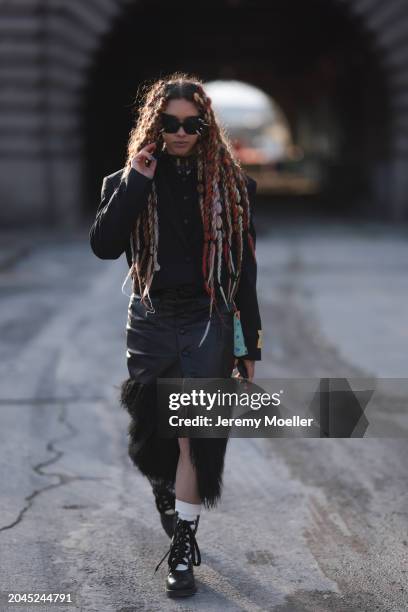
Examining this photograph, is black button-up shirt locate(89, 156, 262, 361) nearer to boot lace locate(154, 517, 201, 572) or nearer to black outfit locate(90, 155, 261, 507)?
black outfit locate(90, 155, 261, 507)

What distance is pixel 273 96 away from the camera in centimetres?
4438

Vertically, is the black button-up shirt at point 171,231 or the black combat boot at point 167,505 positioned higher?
the black button-up shirt at point 171,231

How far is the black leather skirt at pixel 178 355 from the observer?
11.5 ft

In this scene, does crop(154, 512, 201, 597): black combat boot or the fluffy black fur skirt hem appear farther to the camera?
the fluffy black fur skirt hem

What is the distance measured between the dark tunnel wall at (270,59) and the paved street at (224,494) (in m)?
11.4

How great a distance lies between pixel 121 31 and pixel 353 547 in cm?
1735

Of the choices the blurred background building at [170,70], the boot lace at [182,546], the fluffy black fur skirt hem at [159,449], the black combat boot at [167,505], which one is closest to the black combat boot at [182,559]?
the boot lace at [182,546]

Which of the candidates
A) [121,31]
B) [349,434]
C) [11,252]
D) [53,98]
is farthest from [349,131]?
[349,434]

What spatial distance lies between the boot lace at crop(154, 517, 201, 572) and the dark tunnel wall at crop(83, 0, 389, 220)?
50.0 feet

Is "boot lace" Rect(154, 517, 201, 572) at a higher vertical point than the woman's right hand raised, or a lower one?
lower

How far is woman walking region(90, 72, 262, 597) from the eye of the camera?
11.4ft

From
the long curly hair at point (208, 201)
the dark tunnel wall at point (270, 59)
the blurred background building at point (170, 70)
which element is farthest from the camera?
the dark tunnel wall at point (270, 59)

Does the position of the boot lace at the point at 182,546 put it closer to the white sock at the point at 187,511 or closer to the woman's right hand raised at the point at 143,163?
the white sock at the point at 187,511

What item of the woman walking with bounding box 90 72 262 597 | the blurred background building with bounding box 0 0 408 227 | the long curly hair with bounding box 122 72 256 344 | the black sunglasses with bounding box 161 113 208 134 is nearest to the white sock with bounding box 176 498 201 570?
the woman walking with bounding box 90 72 262 597
